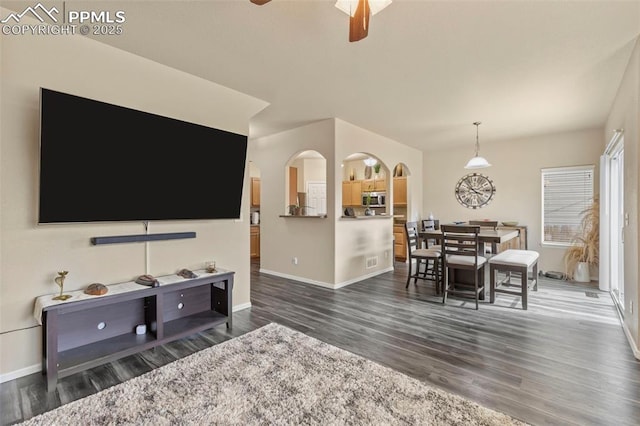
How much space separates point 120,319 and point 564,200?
7149mm

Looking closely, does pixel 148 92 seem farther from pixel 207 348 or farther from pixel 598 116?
pixel 598 116

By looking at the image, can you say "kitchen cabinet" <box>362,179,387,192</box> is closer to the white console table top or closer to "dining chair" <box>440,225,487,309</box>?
"dining chair" <box>440,225,487,309</box>

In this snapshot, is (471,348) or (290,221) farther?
(290,221)

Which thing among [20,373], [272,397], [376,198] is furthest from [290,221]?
[20,373]

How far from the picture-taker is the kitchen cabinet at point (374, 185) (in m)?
7.20

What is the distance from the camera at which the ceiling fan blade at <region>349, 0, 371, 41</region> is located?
1.61 meters

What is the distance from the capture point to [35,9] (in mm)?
2119

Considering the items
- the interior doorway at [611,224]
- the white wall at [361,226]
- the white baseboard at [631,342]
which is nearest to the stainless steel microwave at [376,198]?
the white wall at [361,226]

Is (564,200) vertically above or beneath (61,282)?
above

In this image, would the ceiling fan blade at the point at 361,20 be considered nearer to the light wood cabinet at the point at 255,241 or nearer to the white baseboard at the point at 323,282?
the white baseboard at the point at 323,282

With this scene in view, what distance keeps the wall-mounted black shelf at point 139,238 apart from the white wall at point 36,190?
0.05 metres

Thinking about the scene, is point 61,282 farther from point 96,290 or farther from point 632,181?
point 632,181

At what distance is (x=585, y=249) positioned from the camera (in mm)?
4953

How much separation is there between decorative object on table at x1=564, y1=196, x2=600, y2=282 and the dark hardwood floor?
2.76 ft
